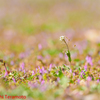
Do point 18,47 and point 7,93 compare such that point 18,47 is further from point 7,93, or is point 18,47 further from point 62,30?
point 7,93

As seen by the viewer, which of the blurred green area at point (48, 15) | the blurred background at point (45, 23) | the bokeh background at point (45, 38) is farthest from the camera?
the blurred green area at point (48, 15)

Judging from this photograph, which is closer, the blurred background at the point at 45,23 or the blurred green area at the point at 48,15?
the blurred background at the point at 45,23

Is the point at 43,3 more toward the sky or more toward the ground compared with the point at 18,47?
more toward the sky

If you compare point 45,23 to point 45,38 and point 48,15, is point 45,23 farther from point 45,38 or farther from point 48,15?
point 45,38

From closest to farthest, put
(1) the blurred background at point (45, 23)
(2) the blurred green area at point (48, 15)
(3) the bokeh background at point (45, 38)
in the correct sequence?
(3) the bokeh background at point (45, 38), (1) the blurred background at point (45, 23), (2) the blurred green area at point (48, 15)

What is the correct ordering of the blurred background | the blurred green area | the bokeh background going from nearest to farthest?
the bokeh background
the blurred background
the blurred green area

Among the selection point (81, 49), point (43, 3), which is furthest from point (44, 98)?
point (43, 3)

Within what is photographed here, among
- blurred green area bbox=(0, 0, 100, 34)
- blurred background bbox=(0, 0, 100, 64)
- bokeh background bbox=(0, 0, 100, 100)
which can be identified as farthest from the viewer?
blurred green area bbox=(0, 0, 100, 34)
